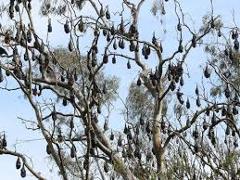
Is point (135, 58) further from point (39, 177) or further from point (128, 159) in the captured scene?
point (39, 177)

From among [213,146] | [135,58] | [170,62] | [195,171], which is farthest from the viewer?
[135,58]

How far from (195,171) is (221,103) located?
5157 millimetres

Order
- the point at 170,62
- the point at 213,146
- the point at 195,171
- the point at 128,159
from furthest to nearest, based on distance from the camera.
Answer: the point at 170,62, the point at 128,159, the point at 213,146, the point at 195,171

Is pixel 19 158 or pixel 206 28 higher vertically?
pixel 206 28

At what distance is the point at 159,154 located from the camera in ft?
49.2

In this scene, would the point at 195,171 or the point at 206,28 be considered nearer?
the point at 195,171

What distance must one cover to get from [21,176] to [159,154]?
14.1ft

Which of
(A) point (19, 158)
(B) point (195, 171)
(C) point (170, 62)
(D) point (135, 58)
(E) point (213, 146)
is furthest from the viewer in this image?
(D) point (135, 58)

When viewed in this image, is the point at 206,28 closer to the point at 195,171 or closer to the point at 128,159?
the point at 128,159

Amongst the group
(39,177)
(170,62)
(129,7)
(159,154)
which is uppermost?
(129,7)

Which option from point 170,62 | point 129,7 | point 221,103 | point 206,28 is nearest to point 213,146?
point 221,103

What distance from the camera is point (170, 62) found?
14953 millimetres

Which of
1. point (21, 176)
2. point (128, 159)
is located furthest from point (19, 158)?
point (128, 159)

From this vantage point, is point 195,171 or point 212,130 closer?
point 195,171
